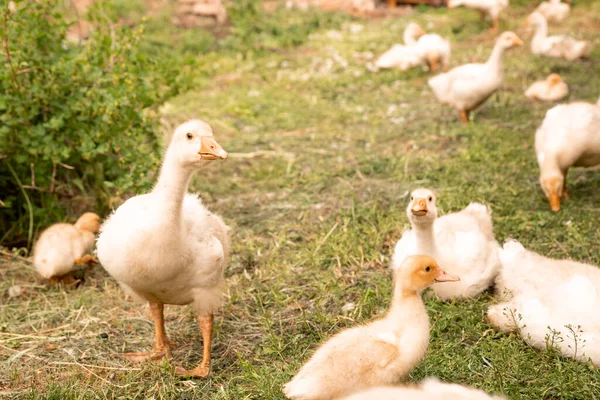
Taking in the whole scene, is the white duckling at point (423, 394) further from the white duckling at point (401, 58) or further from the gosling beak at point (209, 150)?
the white duckling at point (401, 58)

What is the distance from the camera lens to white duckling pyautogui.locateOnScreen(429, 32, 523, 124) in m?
7.49

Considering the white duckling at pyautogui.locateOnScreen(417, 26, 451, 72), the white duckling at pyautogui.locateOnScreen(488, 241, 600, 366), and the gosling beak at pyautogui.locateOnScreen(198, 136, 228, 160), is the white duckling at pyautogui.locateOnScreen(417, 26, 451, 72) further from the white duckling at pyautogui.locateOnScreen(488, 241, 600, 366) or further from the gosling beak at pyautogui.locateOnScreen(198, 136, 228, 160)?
the gosling beak at pyautogui.locateOnScreen(198, 136, 228, 160)

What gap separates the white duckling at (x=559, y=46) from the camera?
32.9ft

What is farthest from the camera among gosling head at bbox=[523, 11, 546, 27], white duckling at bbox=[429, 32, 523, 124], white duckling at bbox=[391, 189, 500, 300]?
gosling head at bbox=[523, 11, 546, 27]

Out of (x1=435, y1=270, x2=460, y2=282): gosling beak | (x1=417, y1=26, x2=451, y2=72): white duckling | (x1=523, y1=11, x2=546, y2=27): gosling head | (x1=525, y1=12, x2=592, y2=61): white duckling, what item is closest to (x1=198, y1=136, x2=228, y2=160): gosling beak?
(x1=435, y1=270, x2=460, y2=282): gosling beak

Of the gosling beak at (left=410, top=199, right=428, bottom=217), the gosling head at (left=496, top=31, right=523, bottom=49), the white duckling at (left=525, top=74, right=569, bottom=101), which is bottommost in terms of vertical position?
the white duckling at (left=525, top=74, right=569, bottom=101)

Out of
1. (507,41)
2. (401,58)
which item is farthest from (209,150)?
(401,58)

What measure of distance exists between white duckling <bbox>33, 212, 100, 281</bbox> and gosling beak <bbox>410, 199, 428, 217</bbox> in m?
2.51

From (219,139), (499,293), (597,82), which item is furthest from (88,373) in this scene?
(597,82)

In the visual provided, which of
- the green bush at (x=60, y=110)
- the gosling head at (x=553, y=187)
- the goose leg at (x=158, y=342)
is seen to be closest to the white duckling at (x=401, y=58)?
the gosling head at (x=553, y=187)

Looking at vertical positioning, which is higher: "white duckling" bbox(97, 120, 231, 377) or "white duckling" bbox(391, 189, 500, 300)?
"white duckling" bbox(97, 120, 231, 377)

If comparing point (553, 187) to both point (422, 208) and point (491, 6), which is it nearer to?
point (422, 208)

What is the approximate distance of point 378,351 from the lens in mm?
3037

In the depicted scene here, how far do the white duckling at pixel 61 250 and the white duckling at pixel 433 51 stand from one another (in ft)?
20.5
